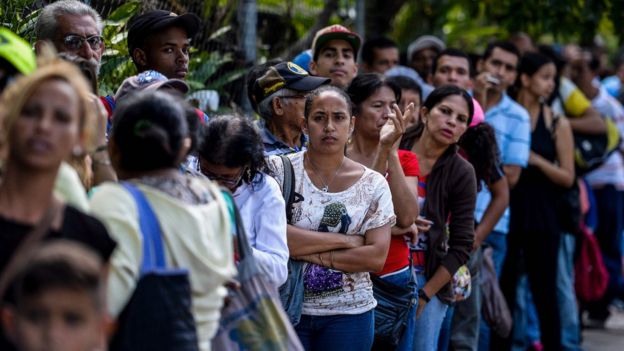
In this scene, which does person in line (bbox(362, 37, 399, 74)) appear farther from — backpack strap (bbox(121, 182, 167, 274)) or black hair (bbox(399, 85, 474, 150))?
backpack strap (bbox(121, 182, 167, 274))

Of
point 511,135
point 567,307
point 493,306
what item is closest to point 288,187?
point 493,306

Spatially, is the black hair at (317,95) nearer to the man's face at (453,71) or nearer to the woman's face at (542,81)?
the man's face at (453,71)

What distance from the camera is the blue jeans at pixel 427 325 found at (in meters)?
6.30

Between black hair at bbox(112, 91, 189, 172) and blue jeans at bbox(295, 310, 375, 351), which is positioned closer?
black hair at bbox(112, 91, 189, 172)

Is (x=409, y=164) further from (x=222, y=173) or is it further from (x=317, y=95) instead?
(x=222, y=173)

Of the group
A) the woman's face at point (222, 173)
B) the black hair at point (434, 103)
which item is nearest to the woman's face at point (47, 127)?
the woman's face at point (222, 173)

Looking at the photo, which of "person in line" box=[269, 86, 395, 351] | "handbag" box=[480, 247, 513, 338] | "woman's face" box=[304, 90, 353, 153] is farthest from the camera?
"handbag" box=[480, 247, 513, 338]

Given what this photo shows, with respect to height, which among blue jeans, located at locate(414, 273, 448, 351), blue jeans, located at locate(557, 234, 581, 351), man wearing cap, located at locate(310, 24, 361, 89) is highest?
man wearing cap, located at locate(310, 24, 361, 89)

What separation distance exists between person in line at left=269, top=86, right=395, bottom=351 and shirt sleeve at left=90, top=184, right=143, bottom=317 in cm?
195

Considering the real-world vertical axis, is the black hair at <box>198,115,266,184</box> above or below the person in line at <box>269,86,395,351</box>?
above

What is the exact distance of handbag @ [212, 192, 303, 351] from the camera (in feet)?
12.8

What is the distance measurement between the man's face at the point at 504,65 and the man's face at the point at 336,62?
1.93 metres

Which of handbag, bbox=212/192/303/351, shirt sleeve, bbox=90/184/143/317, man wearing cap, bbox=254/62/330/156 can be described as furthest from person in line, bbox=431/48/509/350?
shirt sleeve, bbox=90/184/143/317

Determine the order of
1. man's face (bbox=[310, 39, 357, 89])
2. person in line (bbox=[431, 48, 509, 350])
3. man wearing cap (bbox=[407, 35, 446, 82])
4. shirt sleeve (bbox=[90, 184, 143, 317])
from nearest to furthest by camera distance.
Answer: shirt sleeve (bbox=[90, 184, 143, 317]), person in line (bbox=[431, 48, 509, 350]), man's face (bbox=[310, 39, 357, 89]), man wearing cap (bbox=[407, 35, 446, 82])
